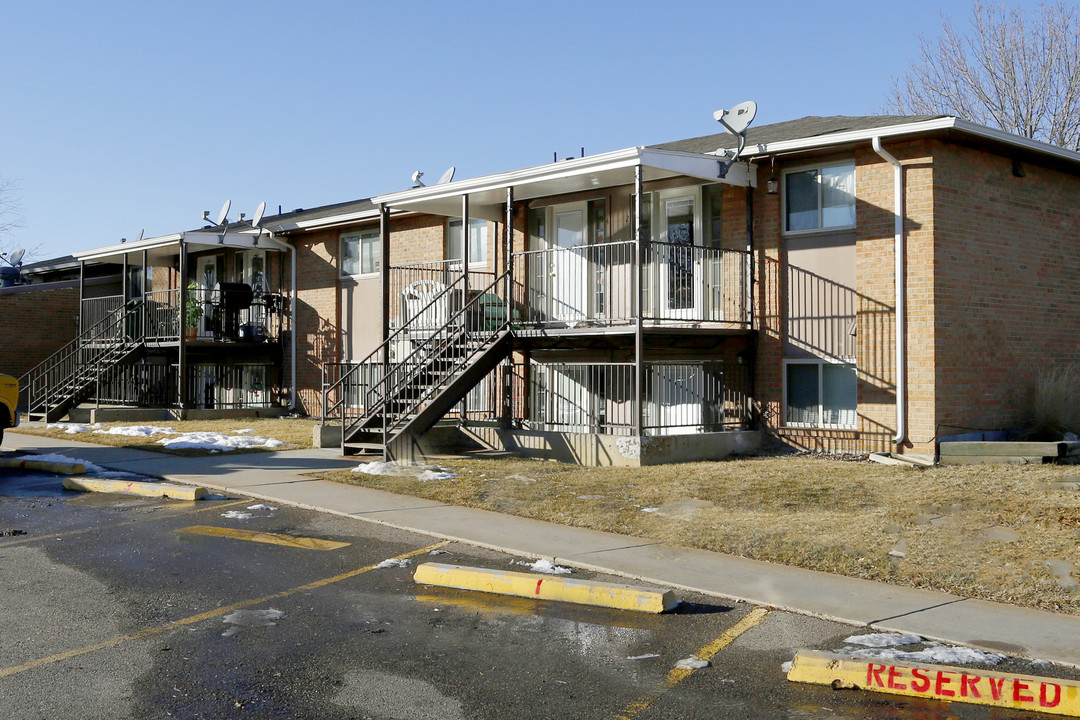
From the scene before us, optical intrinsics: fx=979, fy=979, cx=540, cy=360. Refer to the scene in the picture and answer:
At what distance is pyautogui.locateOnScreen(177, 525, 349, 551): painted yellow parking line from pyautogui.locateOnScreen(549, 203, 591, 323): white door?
336 inches

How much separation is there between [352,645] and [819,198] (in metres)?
11.4

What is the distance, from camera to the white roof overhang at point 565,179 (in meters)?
13.9

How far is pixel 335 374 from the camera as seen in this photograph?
22.9 metres

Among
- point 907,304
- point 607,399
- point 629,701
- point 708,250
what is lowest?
point 629,701

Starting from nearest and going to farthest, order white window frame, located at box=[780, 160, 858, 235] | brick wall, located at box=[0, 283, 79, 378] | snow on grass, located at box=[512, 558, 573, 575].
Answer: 1. snow on grass, located at box=[512, 558, 573, 575]
2. white window frame, located at box=[780, 160, 858, 235]
3. brick wall, located at box=[0, 283, 79, 378]

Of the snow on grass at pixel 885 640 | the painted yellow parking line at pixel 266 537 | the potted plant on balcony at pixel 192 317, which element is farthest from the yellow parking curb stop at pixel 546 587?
the potted plant on balcony at pixel 192 317

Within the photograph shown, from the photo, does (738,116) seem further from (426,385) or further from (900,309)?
(426,385)

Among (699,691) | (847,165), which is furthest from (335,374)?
(699,691)

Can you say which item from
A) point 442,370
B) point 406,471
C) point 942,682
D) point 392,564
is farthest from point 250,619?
point 442,370

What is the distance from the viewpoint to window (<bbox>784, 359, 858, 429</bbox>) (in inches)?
571

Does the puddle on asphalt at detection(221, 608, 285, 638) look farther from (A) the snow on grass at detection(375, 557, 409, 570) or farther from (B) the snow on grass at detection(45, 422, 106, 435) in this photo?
(B) the snow on grass at detection(45, 422, 106, 435)

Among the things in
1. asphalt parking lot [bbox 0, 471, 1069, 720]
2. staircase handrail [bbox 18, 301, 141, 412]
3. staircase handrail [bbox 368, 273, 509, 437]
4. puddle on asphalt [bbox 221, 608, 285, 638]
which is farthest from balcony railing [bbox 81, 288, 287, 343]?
puddle on asphalt [bbox 221, 608, 285, 638]

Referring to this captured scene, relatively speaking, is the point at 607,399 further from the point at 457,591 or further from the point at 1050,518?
the point at 457,591

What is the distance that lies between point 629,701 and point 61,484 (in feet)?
33.6
